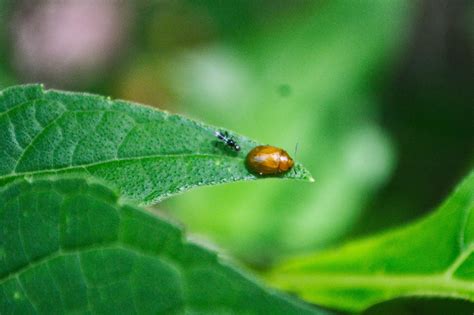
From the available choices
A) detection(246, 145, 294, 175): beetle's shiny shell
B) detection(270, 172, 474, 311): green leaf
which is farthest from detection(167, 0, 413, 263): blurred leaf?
detection(246, 145, 294, 175): beetle's shiny shell

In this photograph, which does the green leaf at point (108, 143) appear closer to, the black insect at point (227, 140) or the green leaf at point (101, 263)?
the black insect at point (227, 140)

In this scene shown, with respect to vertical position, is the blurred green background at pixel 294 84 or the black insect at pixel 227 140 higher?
the blurred green background at pixel 294 84

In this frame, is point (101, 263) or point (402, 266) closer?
point (101, 263)

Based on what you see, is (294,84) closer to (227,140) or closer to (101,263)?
(227,140)

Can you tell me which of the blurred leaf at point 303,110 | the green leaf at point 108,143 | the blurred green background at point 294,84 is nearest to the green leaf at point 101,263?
the green leaf at point 108,143

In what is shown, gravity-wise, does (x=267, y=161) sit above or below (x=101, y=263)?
above

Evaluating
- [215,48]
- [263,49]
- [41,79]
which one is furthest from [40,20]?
[263,49]

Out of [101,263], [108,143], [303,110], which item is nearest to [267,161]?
[108,143]
